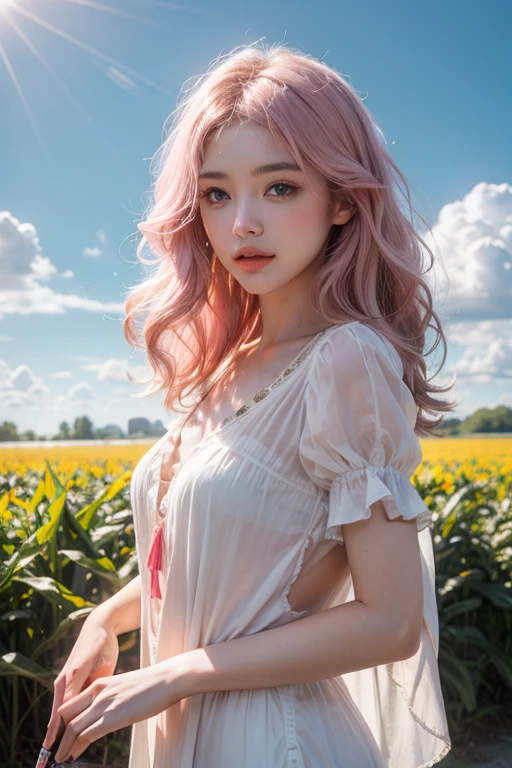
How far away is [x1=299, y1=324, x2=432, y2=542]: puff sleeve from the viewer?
3.92 ft

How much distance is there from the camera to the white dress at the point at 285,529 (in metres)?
1.22

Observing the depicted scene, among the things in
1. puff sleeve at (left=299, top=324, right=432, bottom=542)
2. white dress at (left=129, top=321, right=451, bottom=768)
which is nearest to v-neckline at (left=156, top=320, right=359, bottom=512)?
white dress at (left=129, top=321, right=451, bottom=768)

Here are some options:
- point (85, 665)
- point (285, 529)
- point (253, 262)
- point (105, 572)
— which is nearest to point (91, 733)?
point (85, 665)

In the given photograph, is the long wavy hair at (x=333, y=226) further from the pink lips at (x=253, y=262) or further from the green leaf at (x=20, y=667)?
the green leaf at (x=20, y=667)

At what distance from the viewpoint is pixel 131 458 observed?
14.8ft

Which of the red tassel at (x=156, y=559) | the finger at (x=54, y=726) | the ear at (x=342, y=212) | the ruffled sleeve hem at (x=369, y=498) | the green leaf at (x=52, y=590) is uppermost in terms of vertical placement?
the ear at (x=342, y=212)

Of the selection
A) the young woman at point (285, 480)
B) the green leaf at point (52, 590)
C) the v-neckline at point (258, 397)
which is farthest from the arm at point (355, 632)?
the green leaf at point (52, 590)

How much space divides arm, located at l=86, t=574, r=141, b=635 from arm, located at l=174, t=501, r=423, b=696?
1.36 ft

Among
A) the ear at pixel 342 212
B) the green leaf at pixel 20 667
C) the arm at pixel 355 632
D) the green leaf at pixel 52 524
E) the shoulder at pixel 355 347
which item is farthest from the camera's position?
the green leaf at pixel 52 524

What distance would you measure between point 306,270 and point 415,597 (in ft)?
2.52

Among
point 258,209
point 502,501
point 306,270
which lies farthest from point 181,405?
point 502,501

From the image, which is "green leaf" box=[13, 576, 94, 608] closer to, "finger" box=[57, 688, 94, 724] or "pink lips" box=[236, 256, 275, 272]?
"finger" box=[57, 688, 94, 724]

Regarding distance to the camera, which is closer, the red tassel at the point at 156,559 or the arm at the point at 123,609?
the red tassel at the point at 156,559

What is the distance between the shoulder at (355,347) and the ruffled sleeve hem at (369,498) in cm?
19
